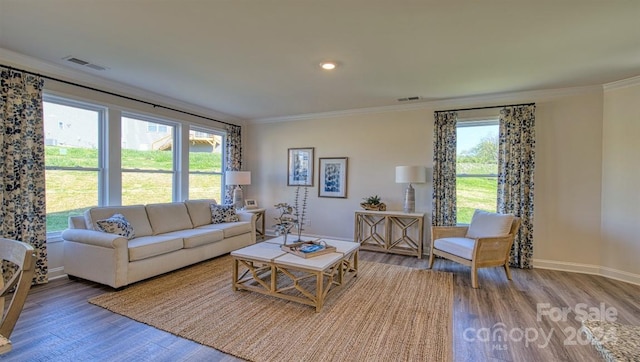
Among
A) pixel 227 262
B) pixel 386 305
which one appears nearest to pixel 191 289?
pixel 227 262

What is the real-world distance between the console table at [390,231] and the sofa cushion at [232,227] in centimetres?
187

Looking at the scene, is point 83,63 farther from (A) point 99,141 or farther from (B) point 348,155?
(B) point 348,155

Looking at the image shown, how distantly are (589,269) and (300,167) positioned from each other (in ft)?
15.7

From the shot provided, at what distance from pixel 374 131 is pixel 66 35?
426 cm

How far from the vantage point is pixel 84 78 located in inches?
146

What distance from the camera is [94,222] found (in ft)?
11.6

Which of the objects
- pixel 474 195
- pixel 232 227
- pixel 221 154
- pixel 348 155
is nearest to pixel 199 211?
pixel 232 227

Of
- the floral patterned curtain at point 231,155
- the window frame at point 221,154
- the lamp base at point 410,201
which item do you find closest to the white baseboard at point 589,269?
the lamp base at point 410,201

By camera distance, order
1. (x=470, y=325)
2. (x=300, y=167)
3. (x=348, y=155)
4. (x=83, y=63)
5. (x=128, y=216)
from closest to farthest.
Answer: (x=470, y=325) < (x=83, y=63) < (x=128, y=216) < (x=348, y=155) < (x=300, y=167)

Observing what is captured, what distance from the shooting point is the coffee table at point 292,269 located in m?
2.81

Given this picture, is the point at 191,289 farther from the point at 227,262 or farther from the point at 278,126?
the point at 278,126

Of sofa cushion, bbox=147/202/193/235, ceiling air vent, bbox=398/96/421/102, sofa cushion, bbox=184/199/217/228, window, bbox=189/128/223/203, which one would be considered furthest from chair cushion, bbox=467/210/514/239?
window, bbox=189/128/223/203

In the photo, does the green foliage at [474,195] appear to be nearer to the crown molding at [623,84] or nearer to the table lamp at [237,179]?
the crown molding at [623,84]

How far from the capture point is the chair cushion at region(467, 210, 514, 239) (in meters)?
3.73
